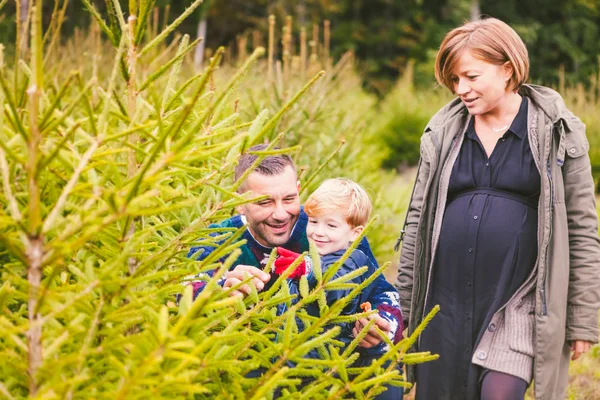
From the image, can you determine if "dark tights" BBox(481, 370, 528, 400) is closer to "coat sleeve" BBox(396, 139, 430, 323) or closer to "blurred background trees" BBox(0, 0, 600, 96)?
"coat sleeve" BBox(396, 139, 430, 323)

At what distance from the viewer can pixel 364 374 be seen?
5.68 feet

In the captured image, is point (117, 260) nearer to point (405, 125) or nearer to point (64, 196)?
point (64, 196)

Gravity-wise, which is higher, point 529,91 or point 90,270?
point 529,91

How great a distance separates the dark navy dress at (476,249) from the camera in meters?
2.77

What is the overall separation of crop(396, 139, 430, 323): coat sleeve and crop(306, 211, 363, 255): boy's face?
1.86ft

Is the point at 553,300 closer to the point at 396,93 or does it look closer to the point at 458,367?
the point at 458,367

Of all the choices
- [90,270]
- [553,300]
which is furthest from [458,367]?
[90,270]

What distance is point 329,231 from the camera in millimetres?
2617

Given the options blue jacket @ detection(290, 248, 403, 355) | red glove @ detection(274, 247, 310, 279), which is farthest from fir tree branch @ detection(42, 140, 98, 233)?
blue jacket @ detection(290, 248, 403, 355)

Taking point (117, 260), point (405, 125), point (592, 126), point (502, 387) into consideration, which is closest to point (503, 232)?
point (502, 387)

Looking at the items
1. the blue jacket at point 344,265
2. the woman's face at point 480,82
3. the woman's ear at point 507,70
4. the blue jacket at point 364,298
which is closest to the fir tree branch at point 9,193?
the blue jacket at point 344,265

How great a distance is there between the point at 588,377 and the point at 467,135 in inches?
Result: 111

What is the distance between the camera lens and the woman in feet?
8.80

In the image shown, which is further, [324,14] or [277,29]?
[324,14]
